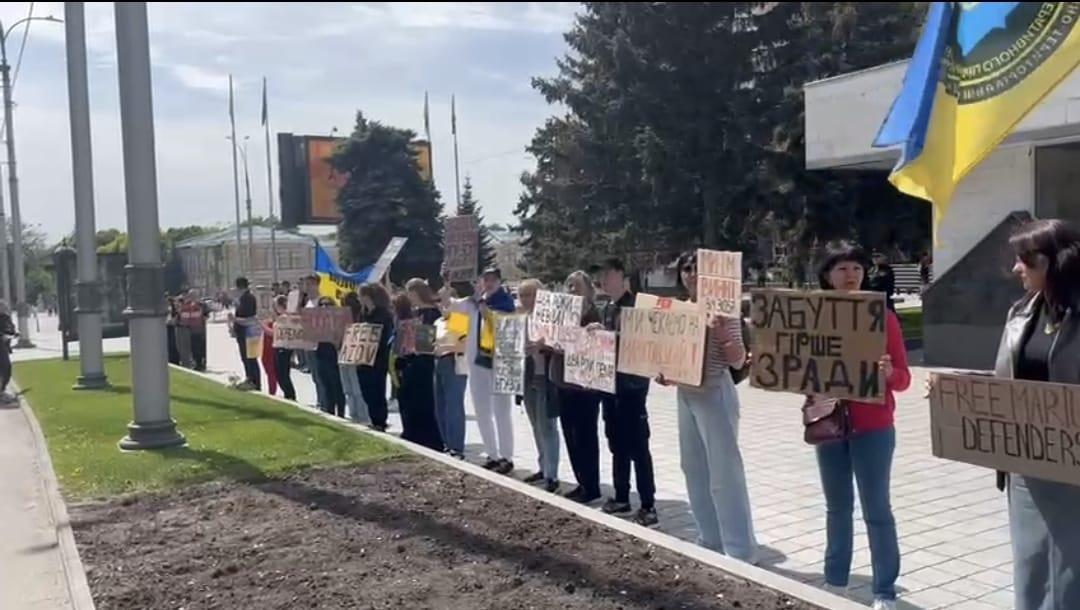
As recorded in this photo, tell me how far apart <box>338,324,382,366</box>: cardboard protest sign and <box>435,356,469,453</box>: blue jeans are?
2.92 feet

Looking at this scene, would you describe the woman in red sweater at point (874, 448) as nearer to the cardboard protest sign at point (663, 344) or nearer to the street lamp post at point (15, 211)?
the cardboard protest sign at point (663, 344)

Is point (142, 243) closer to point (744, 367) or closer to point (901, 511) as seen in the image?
point (744, 367)

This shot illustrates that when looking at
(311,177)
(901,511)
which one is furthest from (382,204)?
(901,511)

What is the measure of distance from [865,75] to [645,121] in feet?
47.3

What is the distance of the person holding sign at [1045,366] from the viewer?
12.3 feet

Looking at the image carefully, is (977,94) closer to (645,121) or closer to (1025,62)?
(1025,62)

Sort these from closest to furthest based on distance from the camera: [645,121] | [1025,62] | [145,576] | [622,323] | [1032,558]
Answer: [1032,558]
[1025,62]
[145,576]
[622,323]
[645,121]

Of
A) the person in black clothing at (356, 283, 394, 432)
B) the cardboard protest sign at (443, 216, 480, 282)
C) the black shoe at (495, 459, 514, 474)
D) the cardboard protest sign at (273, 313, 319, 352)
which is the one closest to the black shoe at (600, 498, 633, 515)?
the black shoe at (495, 459, 514, 474)

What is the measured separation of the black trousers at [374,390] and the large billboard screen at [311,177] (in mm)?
35043

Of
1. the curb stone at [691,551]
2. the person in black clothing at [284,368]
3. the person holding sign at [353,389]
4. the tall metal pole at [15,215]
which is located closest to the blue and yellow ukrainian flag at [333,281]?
the person in black clothing at [284,368]

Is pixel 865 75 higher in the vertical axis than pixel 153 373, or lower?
higher

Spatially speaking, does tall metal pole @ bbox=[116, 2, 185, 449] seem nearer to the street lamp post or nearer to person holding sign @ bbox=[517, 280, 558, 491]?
person holding sign @ bbox=[517, 280, 558, 491]

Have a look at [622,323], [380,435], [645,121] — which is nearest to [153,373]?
[380,435]

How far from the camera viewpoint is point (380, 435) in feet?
33.2
